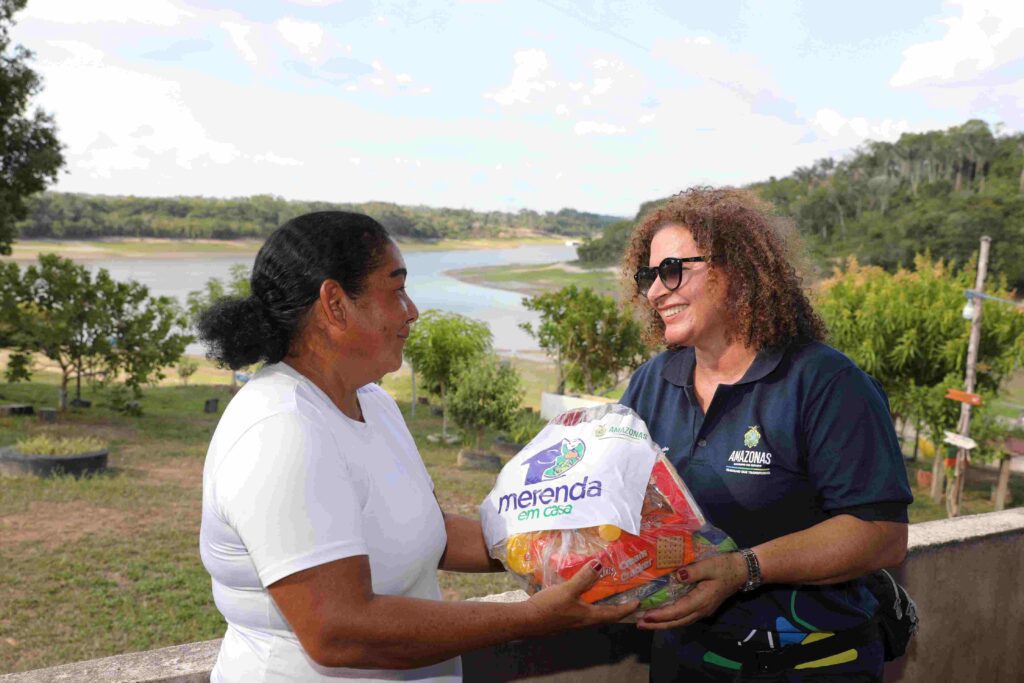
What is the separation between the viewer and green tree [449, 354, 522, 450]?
2636 centimetres

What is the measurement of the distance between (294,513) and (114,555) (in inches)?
466

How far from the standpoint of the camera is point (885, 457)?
1.77 meters

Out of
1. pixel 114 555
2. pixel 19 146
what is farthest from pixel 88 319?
pixel 114 555

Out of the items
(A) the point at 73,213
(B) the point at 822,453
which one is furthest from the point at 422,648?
(A) the point at 73,213

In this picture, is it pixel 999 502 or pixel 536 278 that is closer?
pixel 999 502

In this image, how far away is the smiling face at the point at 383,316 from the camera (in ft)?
5.15

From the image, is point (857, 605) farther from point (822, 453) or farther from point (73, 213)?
point (73, 213)

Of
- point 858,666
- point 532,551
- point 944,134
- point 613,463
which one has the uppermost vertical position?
point 944,134

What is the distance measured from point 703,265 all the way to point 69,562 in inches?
460

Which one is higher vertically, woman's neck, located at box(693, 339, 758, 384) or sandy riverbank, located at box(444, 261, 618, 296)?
woman's neck, located at box(693, 339, 758, 384)

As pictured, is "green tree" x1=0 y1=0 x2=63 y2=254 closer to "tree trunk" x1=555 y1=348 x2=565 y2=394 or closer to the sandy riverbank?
"tree trunk" x1=555 y1=348 x2=565 y2=394

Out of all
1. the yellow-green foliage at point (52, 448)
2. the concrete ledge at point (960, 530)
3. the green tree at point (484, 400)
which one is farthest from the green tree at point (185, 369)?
the concrete ledge at point (960, 530)

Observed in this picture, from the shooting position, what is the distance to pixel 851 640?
6.22 feet

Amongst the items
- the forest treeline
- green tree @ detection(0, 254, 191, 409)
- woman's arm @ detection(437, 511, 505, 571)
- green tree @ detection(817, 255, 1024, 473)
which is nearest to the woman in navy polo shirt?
woman's arm @ detection(437, 511, 505, 571)
